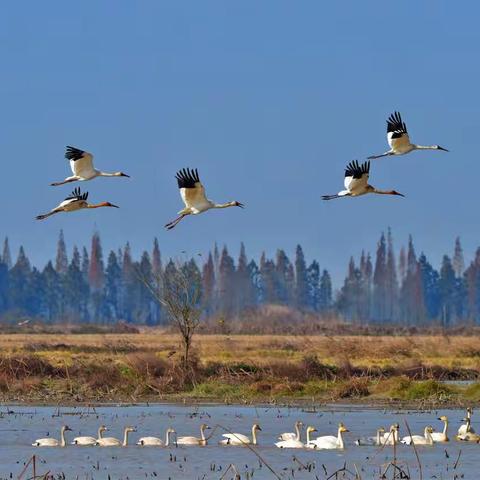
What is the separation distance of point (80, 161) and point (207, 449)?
5.39 metres

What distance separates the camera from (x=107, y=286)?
153375mm

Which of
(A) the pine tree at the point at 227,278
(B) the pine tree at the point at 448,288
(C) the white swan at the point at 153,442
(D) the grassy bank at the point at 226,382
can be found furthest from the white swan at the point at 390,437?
(B) the pine tree at the point at 448,288

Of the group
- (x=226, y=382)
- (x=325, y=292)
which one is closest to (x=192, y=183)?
(x=226, y=382)

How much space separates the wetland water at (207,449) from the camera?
765 inches

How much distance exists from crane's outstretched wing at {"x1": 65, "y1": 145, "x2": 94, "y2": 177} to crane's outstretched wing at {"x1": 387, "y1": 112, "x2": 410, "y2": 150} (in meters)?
4.90

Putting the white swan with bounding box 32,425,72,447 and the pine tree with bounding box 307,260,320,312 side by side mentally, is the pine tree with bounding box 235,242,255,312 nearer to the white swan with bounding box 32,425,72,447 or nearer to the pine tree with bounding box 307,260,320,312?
the pine tree with bounding box 307,260,320,312

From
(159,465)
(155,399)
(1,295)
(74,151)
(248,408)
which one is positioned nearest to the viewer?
(159,465)

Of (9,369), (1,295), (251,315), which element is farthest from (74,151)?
(1,295)

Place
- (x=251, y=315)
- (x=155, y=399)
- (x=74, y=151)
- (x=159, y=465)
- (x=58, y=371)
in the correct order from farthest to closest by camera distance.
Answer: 1. (x=251, y=315)
2. (x=58, y=371)
3. (x=155, y=399)
4. (x=74, y=151)
5. (x=159, y=465)

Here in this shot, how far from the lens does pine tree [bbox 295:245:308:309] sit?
152m

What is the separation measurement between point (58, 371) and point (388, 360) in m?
11.7

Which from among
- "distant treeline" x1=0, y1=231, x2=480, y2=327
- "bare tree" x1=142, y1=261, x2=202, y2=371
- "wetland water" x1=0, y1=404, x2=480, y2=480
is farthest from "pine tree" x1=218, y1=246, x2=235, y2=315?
"wetland water" x1=0, y1=404, x2=480, y2=480

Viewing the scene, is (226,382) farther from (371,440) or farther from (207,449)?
(207,449)

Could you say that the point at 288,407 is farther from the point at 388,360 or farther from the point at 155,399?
the point at 388,360
